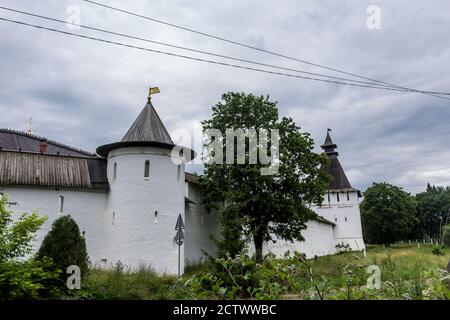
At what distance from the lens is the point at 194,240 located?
25.6 metres

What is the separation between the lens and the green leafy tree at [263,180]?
2369 cm

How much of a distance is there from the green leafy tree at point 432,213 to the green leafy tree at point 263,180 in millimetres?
63786

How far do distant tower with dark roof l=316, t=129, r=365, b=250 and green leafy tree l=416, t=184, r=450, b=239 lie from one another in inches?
1333

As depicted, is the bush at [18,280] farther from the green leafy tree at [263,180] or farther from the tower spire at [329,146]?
the tower spire at [329,146]

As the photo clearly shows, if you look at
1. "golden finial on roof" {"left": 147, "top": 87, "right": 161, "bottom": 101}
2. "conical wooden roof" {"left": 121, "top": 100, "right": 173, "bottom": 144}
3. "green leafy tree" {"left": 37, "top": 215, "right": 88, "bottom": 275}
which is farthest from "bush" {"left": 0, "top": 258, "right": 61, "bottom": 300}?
"golden finial on roof" {"left": 147, "top": 87, "right": 161, "bottom": 101}

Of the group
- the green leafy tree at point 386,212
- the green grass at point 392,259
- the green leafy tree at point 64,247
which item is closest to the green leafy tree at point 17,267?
the green leafy tree at point 64,247

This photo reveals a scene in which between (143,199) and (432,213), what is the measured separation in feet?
250

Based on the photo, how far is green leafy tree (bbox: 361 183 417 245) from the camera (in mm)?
58688

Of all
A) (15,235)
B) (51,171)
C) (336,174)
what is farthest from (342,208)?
(15,235)

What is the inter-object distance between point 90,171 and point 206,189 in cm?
714

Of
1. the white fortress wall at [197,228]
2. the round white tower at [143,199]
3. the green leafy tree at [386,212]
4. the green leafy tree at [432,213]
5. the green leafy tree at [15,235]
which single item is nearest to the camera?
the green leafy tree at [15,235]

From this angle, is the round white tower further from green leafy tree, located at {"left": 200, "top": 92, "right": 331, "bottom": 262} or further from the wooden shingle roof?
the wooden shingle roof

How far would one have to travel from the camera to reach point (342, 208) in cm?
5353
